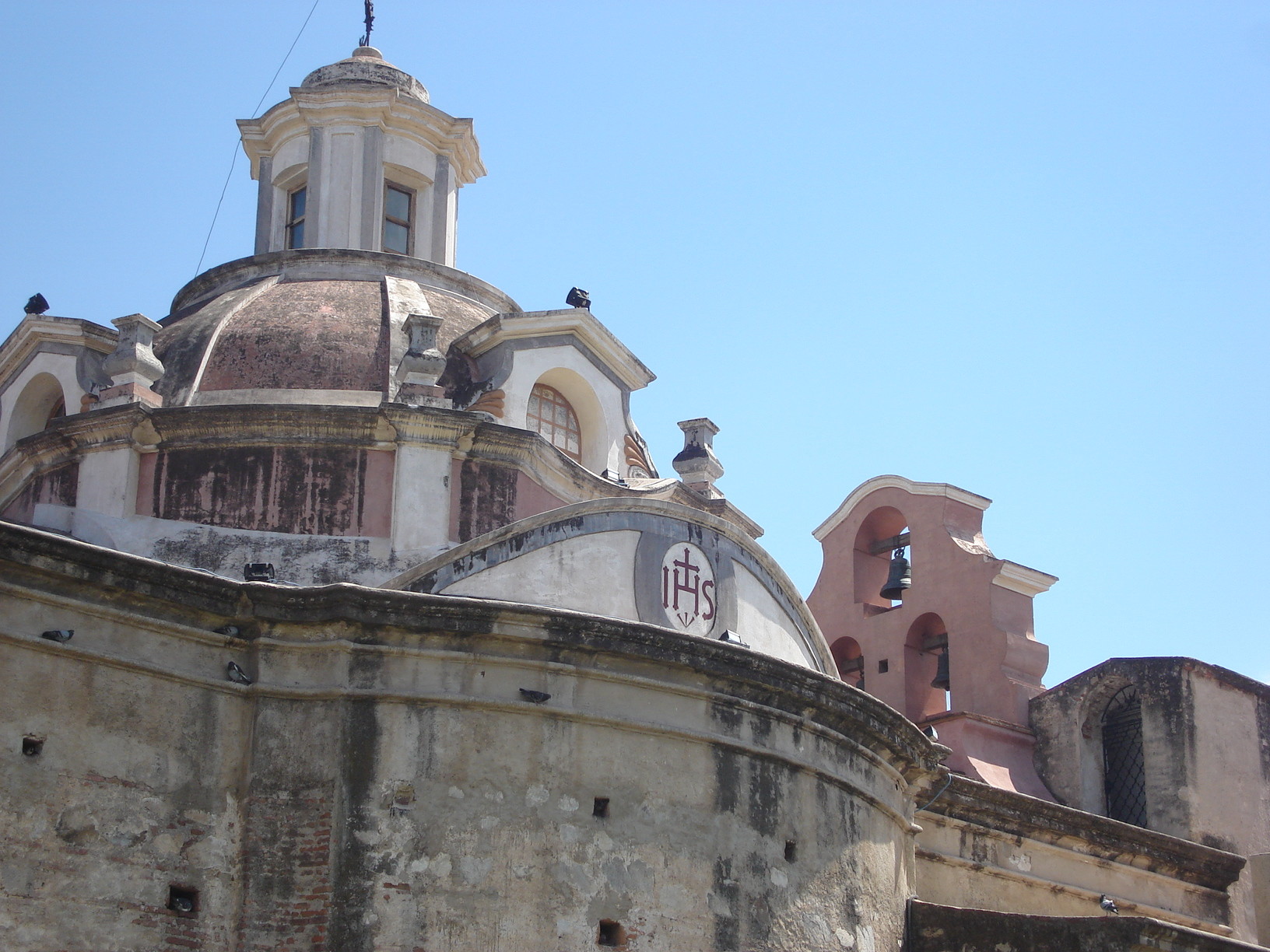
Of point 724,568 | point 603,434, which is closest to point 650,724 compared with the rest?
point 724,568

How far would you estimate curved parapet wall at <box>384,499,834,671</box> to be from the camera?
45.8 feet

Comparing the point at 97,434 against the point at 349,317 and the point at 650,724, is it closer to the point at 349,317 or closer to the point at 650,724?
the point at 349,317

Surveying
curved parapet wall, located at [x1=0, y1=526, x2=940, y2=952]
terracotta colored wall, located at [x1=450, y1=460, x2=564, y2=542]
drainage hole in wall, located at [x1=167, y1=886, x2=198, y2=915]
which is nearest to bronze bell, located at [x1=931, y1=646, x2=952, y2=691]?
terracotta colored wall, located at [x1=450, y1=460, x2=564, y2=542]

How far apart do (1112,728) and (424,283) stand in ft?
28.7

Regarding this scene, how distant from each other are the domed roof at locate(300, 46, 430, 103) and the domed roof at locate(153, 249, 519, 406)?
2755 millimetres

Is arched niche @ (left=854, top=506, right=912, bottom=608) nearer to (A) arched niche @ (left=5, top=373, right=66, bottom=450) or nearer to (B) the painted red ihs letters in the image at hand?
(B) the painted red ihs letters

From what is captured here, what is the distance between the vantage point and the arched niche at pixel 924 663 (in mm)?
20062

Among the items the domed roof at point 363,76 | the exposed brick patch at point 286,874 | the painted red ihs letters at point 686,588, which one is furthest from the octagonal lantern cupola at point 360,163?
the exposed brick patch at point 286,874

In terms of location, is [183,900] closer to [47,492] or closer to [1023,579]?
[47,492]

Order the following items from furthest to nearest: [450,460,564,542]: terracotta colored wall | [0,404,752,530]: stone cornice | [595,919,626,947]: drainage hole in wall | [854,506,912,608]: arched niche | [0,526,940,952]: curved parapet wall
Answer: [854,506,912,608]: arched niche → [450,460,564,542]: terracotta colored wall → [0,404,752,530]: stone cornice → [595,919,626,947]: drainage hole in wall → [0,526,940,952]: curved parapet wall

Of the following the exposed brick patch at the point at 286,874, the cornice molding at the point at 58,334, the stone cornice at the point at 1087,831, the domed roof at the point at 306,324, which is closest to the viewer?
the exposed brick patch at the point at 286,874

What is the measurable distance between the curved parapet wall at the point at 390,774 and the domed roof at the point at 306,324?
4.37 m

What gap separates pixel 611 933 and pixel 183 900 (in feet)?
9.43

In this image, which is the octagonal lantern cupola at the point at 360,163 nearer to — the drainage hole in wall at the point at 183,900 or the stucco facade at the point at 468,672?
the stucco facade at the point at 468,672
